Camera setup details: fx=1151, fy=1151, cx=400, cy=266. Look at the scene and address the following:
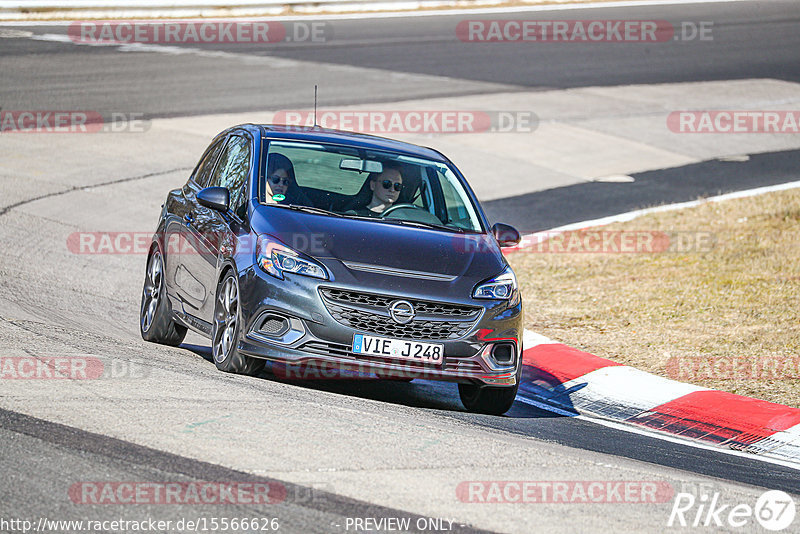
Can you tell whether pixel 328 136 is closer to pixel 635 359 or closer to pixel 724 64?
pixel 635 359

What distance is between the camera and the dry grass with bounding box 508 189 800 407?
950cm

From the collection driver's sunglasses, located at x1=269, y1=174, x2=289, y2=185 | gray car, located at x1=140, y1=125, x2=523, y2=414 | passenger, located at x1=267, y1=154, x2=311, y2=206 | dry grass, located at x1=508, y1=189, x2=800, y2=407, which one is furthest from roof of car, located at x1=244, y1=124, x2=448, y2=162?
dry grass, located at x1=508, y1=189, x2=800, y2=407

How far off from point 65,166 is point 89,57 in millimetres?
8423

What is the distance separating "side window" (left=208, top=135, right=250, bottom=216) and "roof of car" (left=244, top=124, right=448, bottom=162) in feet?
0.73

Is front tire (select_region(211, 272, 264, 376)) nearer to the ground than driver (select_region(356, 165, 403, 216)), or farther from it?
nearer to the ground

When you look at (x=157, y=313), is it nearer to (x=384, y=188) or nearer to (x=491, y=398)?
(x=384, y=188)

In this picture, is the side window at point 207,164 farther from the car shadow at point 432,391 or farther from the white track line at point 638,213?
the white track line at point 638,213

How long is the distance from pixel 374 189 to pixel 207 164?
1.63 metres

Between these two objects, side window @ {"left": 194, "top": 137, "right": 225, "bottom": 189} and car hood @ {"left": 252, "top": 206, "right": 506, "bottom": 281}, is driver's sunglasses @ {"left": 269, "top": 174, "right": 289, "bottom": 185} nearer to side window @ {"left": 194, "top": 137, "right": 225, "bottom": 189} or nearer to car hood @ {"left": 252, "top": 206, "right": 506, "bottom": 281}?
car hood @ {"left": 252, "top": 206, "right": 506, "bottom": 281}

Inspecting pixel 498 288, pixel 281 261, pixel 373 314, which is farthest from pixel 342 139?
pixel 373 314

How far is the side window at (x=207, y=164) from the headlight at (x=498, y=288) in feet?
8.91

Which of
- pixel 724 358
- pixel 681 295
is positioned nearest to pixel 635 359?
pixel 724 358

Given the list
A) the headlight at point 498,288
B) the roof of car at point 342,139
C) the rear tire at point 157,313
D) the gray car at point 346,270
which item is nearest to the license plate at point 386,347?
the gray car at point 346,270

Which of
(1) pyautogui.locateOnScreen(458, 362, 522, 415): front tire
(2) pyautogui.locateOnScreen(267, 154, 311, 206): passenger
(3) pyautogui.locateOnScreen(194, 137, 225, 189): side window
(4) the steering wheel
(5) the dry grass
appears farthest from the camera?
(5) the dry grass
